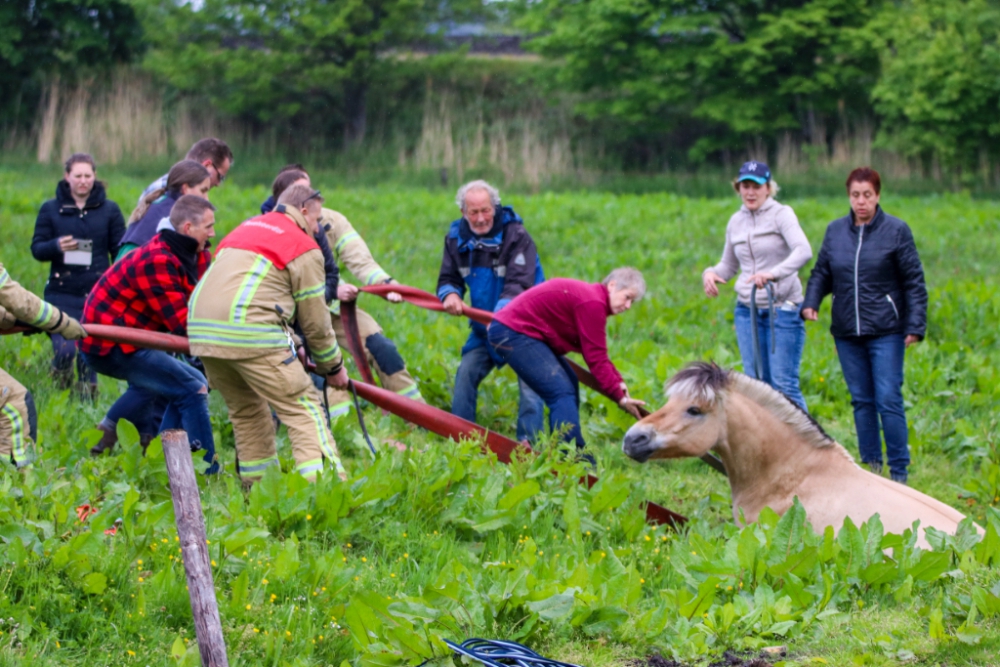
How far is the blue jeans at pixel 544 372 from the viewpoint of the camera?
22.7ft

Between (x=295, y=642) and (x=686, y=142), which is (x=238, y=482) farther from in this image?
(x=686, y=142)

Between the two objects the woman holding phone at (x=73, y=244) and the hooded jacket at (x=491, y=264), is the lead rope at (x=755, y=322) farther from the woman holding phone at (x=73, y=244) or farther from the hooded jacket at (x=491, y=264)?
the woman holding phone at (x=73, y=244)

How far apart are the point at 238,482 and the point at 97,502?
1.11 metres

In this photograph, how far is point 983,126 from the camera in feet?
92.1

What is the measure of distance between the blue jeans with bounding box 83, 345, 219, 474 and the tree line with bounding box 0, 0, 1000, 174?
25922 millimetres

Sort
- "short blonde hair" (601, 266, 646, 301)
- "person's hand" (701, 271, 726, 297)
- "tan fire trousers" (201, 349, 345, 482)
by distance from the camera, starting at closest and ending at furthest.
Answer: "tan fire trousers" (201, 349, 345, 482) < "short blonde hair" (601, 266, 646, 301) < "person's hand" (701, 271, 726, 297)

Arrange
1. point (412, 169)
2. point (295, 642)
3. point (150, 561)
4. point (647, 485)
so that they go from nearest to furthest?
point (295, 642), point (150, 561), point (647, 485), point (412, 169)

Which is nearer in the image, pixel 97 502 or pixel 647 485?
pixel 97 502

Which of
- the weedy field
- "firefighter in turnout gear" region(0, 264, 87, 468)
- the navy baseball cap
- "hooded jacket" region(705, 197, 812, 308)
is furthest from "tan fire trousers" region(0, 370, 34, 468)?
the navy baseball cap

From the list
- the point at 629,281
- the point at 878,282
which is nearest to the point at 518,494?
the point at 629,281

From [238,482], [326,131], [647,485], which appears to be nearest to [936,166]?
[326,131]

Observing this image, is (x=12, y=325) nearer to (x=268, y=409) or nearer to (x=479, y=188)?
(x=268, y=409)

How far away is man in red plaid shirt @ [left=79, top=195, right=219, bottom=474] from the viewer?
608 centimetres

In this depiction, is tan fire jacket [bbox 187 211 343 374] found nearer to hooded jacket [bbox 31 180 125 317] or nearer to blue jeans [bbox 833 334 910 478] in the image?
hooded jacket [bbox 31 180 125 317]
